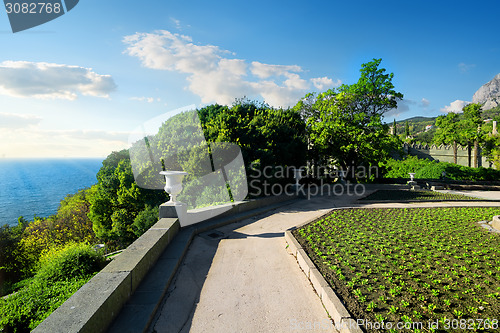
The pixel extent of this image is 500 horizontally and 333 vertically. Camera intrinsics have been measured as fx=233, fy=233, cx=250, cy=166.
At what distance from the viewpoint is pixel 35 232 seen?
2970cm

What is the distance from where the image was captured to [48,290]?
5.74m

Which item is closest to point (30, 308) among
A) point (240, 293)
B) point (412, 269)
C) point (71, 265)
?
point (71, 265)

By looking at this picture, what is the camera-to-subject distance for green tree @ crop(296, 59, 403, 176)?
16.6 m

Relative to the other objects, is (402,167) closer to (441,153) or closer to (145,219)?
(441,153)

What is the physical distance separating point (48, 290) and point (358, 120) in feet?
59.5

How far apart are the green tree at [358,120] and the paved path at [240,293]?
12.3 metres

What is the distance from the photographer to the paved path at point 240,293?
130 inches

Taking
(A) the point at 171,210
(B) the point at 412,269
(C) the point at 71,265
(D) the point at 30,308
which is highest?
(A) the point at 171,210

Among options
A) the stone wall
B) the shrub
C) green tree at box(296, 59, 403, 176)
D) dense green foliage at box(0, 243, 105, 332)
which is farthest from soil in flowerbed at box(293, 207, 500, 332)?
the stone wall

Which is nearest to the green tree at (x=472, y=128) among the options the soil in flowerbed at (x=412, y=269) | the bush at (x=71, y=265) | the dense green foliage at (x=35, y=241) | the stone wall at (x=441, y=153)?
the stone wall at (x=441, y=153)

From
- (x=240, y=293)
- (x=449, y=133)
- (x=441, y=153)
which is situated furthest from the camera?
(x=441, y=153)

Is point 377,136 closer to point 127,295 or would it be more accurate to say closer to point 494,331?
point 494,331

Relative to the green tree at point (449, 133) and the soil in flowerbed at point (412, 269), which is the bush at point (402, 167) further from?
the soil in flowerbed at point (412, 269)

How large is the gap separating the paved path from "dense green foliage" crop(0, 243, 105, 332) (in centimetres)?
296
